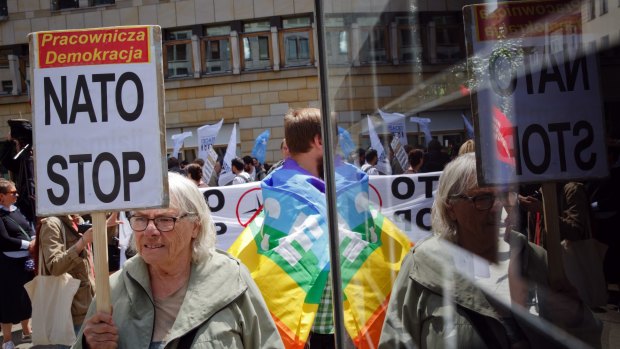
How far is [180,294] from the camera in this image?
2338 mm

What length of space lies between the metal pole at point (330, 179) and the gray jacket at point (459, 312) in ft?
0.61

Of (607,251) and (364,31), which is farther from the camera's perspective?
(364,31)

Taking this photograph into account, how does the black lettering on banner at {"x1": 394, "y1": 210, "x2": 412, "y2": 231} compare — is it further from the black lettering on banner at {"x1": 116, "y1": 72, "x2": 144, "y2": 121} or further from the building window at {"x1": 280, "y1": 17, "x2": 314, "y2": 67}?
the building window at {"x1": 280, "y1": 17, "x2": 314, "y2": 67}

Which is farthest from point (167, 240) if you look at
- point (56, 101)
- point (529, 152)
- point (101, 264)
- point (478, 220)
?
point (529, 152)

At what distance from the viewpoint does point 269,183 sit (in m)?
3.12

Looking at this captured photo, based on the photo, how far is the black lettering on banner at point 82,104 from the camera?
2.46 meters

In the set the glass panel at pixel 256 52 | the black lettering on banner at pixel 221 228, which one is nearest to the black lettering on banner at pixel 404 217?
the black lettering on banner at pixel 221 228

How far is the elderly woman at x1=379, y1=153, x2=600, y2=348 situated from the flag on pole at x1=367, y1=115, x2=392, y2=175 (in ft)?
0.95

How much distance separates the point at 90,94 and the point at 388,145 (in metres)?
1.16

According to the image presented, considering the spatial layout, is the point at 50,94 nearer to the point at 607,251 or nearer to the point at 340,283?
the point at 340,283

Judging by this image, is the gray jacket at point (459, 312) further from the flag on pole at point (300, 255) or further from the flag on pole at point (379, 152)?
the flag on pole at point (300, 255)

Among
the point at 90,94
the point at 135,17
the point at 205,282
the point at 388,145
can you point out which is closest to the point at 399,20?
the point at 388,145

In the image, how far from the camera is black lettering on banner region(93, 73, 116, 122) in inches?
96.7

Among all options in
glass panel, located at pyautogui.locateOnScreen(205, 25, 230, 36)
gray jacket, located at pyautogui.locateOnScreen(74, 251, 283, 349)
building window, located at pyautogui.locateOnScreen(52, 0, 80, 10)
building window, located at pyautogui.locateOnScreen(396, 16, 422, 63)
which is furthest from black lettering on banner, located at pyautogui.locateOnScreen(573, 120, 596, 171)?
building window, located at pyautogui.locateOnScreen(52, 0, 80, 10)
